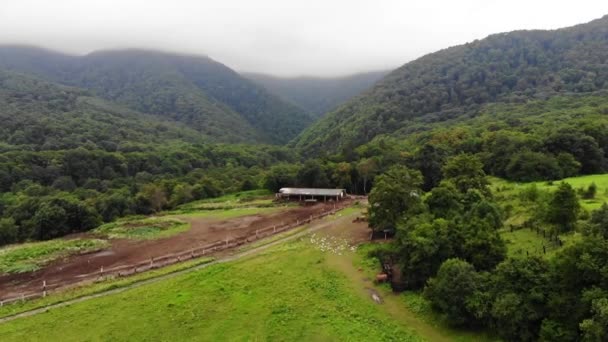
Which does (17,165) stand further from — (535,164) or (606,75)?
(606,75)

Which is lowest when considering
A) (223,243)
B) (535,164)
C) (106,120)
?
(223,243)

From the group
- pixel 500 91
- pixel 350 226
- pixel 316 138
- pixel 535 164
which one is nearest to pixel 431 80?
pixel 500 91

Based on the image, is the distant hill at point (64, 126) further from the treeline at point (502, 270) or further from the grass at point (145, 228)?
the treeline at point (502, 270)

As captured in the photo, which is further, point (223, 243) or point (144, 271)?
point (223, 243)

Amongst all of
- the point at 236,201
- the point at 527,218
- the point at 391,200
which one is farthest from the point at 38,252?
the point at 527,218

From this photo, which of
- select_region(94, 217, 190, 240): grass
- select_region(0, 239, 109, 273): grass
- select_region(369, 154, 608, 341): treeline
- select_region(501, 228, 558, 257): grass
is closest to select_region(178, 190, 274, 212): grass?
select_region(94, 217, 190, 240): grass

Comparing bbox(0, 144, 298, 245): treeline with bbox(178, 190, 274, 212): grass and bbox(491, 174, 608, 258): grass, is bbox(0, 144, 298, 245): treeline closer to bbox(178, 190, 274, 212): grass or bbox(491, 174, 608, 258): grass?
bbox(178, 190, 274, 212): grass

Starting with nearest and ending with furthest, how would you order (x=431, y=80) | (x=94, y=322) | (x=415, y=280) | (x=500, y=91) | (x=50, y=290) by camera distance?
(x=94, y=322)
(x=415, y=280)
(x=50, y=290)
(x=500, y=91)
(x=431, y=80)

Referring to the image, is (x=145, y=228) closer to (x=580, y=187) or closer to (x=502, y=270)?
(x=502, y=270)
